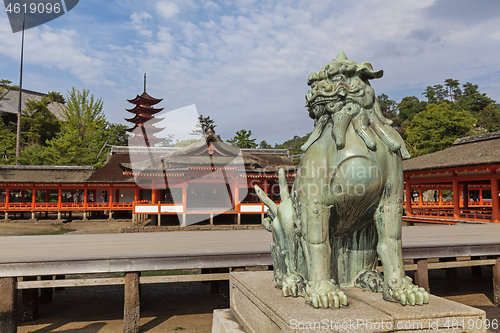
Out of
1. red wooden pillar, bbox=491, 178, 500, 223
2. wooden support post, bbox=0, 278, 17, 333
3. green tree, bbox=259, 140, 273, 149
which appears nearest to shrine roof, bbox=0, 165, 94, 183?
wooden support post, bbox=0, 278, 17, 333

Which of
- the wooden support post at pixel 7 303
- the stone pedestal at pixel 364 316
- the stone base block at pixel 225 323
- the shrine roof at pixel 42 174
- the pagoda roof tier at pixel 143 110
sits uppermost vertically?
the pagoda roof tier at pixel 143 110

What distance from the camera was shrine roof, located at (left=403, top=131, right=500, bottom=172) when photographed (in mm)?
11586

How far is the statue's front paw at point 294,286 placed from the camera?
2184 millimetres

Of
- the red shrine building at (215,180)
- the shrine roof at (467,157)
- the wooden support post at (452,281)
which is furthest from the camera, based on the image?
the red shrine building at (215,180)

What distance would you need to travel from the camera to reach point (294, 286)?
2.20m

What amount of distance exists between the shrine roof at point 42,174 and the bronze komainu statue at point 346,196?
2039 centimetres

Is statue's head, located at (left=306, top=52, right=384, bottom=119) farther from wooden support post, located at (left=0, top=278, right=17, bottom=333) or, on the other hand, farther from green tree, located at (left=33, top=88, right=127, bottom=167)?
green tree, located at (left=33, top=88, right=127, bottom=167)

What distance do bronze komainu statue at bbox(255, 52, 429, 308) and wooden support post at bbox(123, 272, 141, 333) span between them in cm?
281

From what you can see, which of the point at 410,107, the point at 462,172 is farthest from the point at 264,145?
the point at 462,172

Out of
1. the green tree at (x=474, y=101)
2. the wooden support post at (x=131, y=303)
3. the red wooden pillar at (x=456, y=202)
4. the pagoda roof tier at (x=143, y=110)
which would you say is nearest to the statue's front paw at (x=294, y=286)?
the wooden support post at (x=131, y=303)

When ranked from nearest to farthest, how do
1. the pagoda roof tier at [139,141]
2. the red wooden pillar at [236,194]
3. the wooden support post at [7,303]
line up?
the wooden support post at [7,303] → the red wooden pillar at [236,194] → the pagoda roof tier at [139,141]

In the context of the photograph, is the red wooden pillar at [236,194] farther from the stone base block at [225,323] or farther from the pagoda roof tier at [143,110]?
the pagoda roof tier at [143,110]

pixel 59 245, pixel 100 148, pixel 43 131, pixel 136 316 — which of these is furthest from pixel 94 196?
pixel 136 316

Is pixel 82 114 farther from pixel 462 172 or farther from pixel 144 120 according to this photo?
pixel 462 172
